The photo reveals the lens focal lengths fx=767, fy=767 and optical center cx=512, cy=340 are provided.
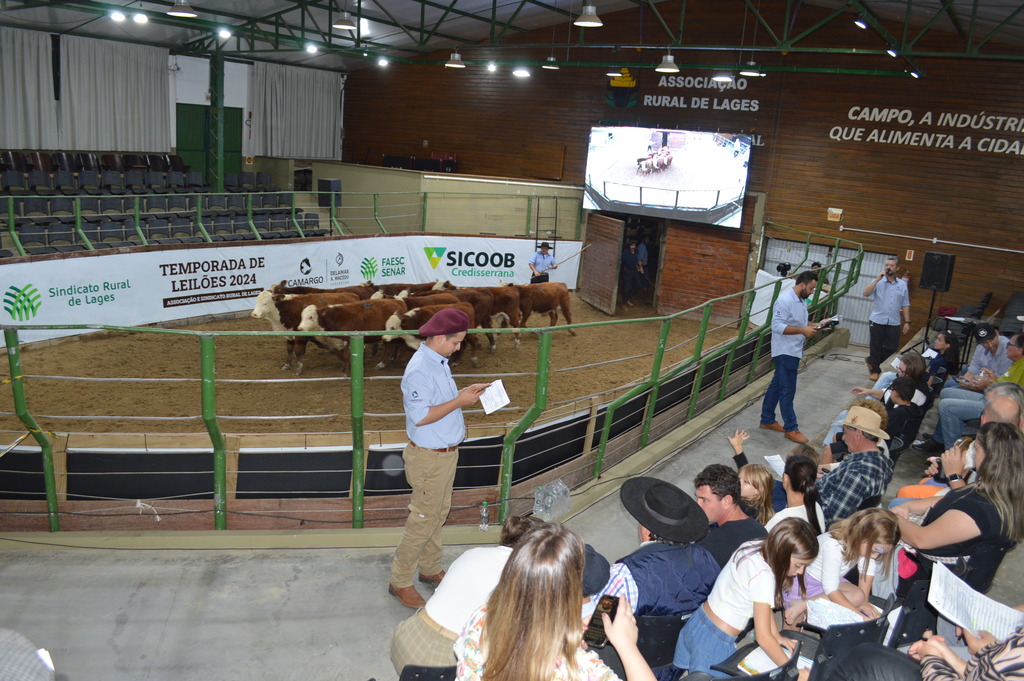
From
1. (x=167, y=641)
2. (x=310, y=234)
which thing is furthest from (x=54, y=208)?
(x=167, y=641)

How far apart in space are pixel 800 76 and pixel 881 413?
12934 mm

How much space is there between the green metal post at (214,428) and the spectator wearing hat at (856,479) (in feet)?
11.4

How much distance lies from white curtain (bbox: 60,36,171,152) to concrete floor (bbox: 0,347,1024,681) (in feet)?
51.0

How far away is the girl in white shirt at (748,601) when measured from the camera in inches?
115

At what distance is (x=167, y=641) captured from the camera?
351cm

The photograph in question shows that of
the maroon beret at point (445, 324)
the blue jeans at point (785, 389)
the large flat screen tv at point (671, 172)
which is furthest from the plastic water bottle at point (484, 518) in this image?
the large flat screen tv at point (671, 172)

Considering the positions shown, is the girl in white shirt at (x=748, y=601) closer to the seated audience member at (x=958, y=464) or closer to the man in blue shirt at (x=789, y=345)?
the seated audience member at (x=958, y=464)

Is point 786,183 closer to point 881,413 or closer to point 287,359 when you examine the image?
point 287,359

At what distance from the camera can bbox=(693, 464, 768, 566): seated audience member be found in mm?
3441

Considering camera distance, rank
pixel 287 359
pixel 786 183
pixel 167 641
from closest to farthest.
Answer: pixel 167 641 → pixel 287 359 → pixel 786 183

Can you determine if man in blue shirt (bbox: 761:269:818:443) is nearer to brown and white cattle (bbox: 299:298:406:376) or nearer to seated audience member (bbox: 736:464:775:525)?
seated audience member (bbox: 736:464:775:525)

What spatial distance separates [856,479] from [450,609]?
2644 mm

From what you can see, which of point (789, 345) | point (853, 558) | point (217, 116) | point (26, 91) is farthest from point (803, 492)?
point (217, 116)

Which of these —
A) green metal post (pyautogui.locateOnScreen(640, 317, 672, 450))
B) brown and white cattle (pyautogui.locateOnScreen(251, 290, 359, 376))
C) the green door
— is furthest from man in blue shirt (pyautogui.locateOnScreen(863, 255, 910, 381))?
the green door
